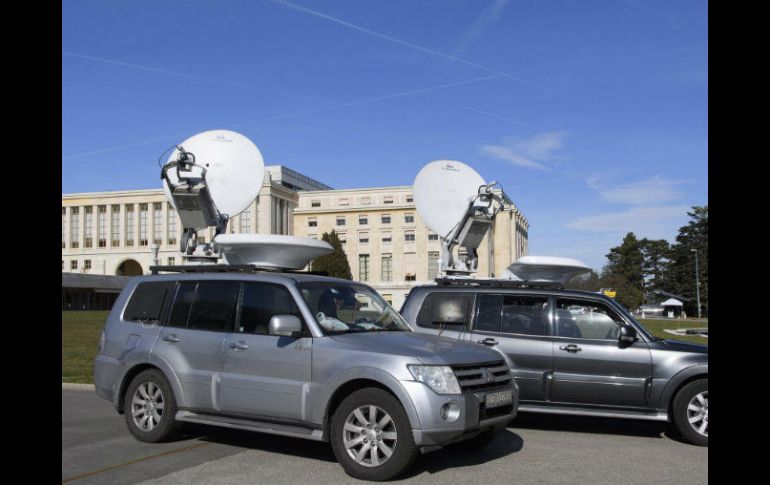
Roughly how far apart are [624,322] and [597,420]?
1982 millimetres

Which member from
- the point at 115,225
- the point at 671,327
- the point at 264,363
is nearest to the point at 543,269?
the point at 264,363

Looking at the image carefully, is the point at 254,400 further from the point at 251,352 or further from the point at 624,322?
the point at 624,322

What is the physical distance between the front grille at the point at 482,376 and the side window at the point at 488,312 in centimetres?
230

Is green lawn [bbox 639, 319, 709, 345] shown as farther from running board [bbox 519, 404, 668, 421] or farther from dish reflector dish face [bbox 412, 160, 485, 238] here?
running board [bbox 519, 404, 668, 421]

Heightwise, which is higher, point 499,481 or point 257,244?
point 257,244

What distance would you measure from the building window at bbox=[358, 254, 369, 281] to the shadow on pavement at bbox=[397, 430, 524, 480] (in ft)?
368

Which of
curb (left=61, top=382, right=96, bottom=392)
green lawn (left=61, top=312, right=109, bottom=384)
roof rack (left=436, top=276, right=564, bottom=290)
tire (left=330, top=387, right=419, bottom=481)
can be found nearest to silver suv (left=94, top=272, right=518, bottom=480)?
tire (left=330, top=387, right=419, bottom=481)

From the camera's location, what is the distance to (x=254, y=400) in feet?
24.3

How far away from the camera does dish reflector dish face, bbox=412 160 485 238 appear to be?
49.4 feet

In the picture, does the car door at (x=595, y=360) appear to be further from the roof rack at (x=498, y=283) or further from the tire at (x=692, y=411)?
the roof rack at (x=498, y=283)

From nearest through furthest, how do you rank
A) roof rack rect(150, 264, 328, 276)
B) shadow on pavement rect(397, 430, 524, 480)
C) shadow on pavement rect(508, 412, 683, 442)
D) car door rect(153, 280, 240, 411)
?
shadow on pavement rect(397, 430, 524, 480) < car door rect(153, 280, 240, 411) < roof rack rect(150, 264, 328, 276) < shadow on pavement rect(508, 412, 683, 442)
